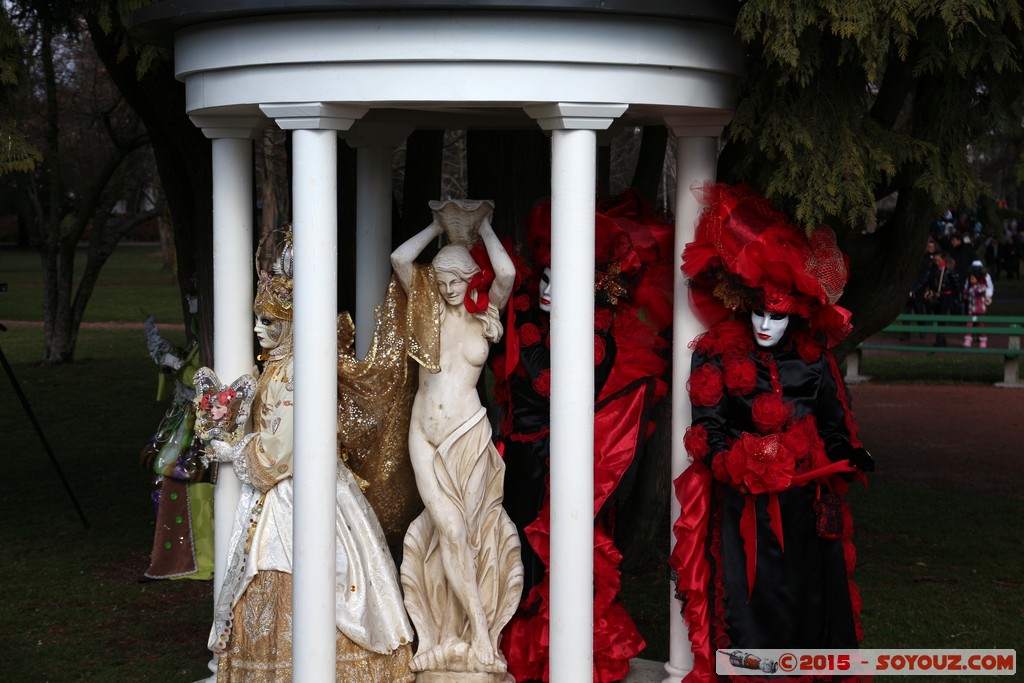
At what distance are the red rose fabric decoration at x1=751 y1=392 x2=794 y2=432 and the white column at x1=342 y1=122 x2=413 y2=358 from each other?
1.80m

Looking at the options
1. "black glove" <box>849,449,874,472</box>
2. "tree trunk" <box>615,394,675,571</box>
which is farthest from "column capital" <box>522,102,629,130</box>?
"tree trunk" <box>615,394,675,571</box>

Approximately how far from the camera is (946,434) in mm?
12344

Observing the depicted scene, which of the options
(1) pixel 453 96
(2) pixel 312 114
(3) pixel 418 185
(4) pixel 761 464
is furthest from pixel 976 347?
(2) pixel 312 114

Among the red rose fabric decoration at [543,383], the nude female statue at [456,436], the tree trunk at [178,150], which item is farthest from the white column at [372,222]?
the tree trunk at [178,150]

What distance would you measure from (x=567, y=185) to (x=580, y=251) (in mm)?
226

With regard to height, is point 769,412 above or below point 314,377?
below

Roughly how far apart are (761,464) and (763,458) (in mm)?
23

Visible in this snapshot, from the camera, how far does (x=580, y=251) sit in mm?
4500

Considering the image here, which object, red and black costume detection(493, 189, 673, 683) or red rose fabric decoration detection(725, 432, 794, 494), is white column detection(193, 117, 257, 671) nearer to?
red and black costume detection(493, 189, 673, 683)

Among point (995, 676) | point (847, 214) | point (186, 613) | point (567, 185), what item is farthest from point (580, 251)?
point (186, 613)

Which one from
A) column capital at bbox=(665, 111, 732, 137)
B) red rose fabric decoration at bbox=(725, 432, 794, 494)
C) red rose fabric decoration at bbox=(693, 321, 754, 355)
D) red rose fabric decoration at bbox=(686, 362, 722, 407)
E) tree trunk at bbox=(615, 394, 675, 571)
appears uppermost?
column capital at bbox=(665, 111, 732, 137)

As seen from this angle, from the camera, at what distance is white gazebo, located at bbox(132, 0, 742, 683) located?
428 cm

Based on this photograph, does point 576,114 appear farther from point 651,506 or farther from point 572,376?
point 651,506

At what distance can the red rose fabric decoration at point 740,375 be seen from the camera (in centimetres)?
491
